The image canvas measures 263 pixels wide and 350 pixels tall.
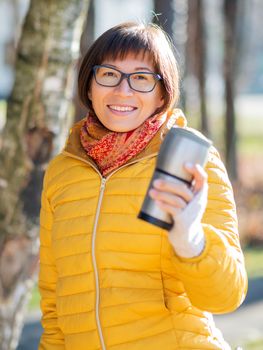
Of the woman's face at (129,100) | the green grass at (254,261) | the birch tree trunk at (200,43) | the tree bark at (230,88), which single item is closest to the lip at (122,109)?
the woman's face at (129,100)

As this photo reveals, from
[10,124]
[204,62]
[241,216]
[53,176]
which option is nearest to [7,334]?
[10,124]

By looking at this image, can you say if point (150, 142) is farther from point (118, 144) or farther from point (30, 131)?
point (30, 131)

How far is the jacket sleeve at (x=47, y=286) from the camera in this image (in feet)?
10.4

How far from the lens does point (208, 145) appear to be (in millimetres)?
2461

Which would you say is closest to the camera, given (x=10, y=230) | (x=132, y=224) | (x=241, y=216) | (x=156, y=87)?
(x=132, y=224)

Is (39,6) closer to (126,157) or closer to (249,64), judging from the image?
(126,157)

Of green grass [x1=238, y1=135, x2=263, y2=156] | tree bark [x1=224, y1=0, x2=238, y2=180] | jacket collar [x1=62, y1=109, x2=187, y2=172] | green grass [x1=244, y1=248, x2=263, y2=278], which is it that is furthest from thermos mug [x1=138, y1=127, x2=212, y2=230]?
green grass [x1=238, y1=135, x2=263, y2=156]

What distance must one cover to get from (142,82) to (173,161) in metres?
0.70

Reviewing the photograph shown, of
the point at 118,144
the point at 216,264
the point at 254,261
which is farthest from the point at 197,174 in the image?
the point at 254,261

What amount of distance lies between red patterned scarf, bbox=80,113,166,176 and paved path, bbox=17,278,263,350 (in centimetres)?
466

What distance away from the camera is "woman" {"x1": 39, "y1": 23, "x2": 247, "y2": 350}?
108 inches

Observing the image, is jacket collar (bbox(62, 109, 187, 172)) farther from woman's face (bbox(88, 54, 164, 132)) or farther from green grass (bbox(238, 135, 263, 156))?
green grass (bbox(238, 135, 263, 156))

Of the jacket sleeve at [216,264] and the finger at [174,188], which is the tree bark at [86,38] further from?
the finger at [174,188]

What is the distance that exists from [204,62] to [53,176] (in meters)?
13.0
